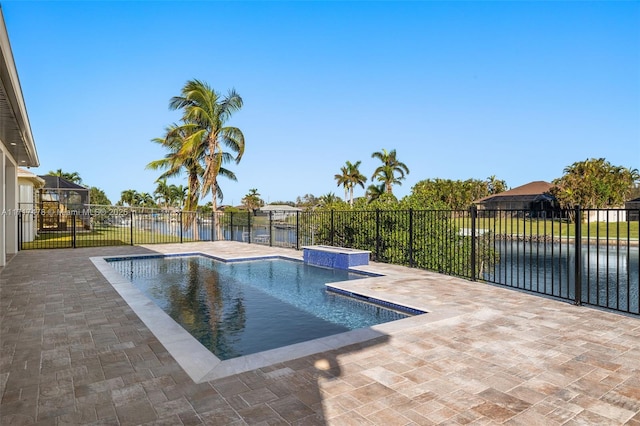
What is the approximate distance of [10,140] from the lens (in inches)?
350

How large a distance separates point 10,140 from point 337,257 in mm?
8330

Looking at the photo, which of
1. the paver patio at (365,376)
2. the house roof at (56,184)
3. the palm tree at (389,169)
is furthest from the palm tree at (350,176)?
the paver patio at (365,376)

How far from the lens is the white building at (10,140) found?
4.96m

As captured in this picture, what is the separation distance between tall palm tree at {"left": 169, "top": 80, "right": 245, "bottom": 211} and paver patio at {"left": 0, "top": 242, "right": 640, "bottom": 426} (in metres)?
13.8

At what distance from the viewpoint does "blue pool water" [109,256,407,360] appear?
475 centimetres

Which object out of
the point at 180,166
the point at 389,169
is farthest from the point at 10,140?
the point at 389,169

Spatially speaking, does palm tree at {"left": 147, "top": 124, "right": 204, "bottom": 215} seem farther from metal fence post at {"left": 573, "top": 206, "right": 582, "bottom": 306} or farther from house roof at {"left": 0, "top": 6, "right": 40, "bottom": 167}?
metal fence post at {"left": 573, "top": 206, "right": 582, "bottom": 306}

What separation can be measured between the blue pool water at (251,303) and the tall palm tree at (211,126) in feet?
28.6

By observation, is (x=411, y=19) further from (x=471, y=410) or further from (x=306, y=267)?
(x=471, y=410)

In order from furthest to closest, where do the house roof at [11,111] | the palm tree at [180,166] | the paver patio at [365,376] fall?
the palm tree at [180,166] → the house roof at [11,111] → the paver patio at [365,376]

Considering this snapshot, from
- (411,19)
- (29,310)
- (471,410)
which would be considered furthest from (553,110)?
(29,310)

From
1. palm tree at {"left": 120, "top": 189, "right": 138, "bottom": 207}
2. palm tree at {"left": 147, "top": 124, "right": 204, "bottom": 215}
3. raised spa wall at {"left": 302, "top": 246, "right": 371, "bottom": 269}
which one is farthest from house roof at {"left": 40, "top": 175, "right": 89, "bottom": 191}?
palm tree at {"left": 120, "top": 189, "right": 138, "bottom": 207}

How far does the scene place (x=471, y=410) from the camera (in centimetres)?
253

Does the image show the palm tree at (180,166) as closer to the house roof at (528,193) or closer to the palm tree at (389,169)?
the palm tree at (389,169)
